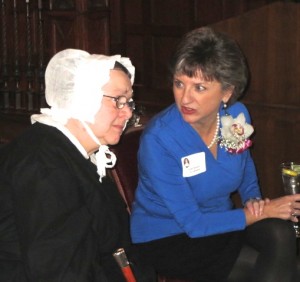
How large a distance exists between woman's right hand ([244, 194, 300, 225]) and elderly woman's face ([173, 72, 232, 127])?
40cm

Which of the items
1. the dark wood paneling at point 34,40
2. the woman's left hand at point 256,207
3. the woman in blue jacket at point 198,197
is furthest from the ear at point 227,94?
the dark wood paneling at point 34,40

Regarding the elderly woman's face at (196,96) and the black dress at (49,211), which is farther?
the elderly woman's face at (196,96)

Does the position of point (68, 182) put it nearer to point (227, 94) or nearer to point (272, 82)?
point (227, 94)

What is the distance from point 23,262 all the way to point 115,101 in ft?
1.77

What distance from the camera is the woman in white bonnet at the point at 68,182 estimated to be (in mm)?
1572

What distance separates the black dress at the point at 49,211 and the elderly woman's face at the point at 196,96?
0.55 meters

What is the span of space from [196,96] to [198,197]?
1.22 feet

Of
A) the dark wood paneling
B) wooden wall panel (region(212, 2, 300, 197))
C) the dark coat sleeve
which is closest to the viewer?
the dark coat sleeve

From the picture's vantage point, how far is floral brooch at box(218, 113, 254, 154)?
2289 mm

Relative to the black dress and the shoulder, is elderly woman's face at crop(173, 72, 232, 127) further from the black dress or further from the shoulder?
the black dress

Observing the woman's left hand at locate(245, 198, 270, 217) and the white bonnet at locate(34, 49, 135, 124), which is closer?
the white bonnet at locate(34, 49, 135, 124)

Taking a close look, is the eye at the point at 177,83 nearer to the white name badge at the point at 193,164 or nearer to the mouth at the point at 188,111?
the mouth at the point at 188,111

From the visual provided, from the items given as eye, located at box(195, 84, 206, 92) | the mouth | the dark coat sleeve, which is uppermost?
eye, located at box(195, 84, 206, 92)

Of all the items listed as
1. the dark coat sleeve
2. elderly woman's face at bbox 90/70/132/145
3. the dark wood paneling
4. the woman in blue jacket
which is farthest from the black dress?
the dark wood paneling
